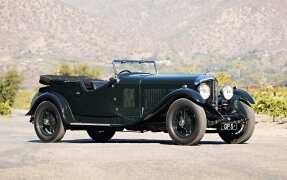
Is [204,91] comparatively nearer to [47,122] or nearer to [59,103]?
[59,103]

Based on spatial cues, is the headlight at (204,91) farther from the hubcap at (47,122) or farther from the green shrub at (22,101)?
the green shrub at (22,101)

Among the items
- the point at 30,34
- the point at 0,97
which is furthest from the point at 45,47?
the point at 0,97

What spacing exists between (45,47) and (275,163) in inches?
7346

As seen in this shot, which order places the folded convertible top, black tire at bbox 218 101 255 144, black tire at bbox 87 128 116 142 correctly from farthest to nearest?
black tire at bbox 87 128 116 142
the folded convertible top
black tire at bbox 218 101 255 144

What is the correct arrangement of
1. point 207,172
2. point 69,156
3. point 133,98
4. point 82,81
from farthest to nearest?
point 82,81, point 133,98, point 69,156, point 207,172

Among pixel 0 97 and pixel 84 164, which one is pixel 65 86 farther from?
pixel 0 97

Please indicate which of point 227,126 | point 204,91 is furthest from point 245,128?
point 204,91

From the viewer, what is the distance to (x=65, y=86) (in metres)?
17.9

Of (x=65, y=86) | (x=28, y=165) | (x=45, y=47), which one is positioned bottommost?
(x=28, y=165)

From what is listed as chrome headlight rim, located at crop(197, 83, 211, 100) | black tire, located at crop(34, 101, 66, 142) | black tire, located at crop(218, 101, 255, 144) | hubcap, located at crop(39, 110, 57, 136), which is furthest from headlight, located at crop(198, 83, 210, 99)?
hubcap, located at crop(39, 110, 57, 136)

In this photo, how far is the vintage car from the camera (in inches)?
613

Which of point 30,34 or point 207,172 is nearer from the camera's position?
point 207,172

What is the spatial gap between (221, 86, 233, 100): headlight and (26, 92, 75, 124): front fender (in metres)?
3.47

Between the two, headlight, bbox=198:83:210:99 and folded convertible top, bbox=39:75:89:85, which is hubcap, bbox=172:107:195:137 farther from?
folded convertible top, bbox=39:75:89:85
